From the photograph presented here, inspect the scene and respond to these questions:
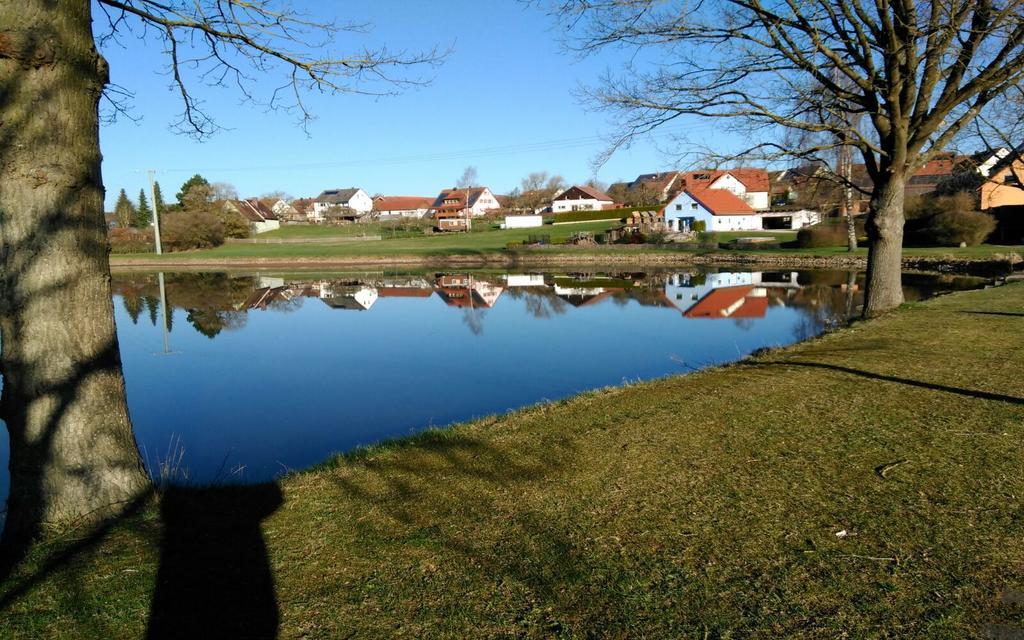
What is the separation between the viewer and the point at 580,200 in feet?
328

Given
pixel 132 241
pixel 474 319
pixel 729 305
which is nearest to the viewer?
pixel 474 319

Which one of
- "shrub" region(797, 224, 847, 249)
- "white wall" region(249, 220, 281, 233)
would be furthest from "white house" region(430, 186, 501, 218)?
"shrub" region(797, 224, 847, 249)

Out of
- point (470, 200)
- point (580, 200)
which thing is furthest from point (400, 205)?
point (580, 200)

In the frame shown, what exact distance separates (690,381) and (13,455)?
6.70m

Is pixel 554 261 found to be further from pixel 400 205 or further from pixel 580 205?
pixel 400 205

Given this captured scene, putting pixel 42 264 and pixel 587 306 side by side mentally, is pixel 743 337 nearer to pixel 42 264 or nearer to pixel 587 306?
pixel 587 306

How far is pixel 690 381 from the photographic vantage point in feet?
27.5

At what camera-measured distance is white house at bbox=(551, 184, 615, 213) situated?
9844cm

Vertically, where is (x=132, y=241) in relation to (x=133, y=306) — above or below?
above

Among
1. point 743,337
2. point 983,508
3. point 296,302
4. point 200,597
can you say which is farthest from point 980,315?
point 296,302

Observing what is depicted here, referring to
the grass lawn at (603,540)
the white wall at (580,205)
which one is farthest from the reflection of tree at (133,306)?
the white wall at (580,205)

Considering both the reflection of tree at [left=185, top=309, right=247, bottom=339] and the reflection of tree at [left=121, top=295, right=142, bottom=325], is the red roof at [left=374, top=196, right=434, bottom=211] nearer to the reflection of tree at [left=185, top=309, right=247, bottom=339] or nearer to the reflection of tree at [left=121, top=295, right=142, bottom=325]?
the reflection of tree at [left=121, top=295, right=142, bottom=325]

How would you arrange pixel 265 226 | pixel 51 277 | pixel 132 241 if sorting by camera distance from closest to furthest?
1. pixel 51 277
2. pixel 132 241
3. pixel 265 226

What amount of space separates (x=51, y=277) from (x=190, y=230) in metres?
63.1
